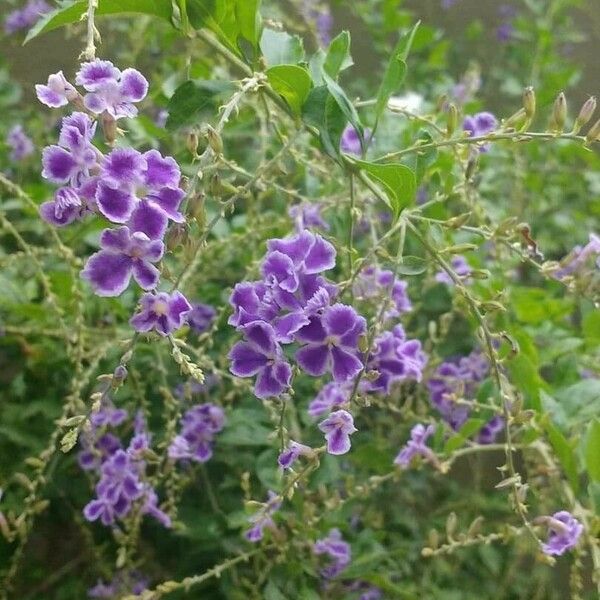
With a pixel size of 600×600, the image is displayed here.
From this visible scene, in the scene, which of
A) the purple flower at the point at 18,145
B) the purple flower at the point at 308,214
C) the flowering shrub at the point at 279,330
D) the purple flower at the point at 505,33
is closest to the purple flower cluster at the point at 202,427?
the flowering shrub at the point at 279,330

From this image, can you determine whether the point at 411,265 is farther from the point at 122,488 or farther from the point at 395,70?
the point at 122,488

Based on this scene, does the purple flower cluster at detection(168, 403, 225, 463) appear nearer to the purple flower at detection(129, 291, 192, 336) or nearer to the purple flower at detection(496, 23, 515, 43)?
the purple flower at detection(129, 291, 192, 336)

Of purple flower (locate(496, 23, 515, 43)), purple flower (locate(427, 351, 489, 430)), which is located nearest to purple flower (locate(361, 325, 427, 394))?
purple flower (locate(427, 351, 489, 430))

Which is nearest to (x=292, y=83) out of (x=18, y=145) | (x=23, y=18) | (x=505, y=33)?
(x=18, y=145)

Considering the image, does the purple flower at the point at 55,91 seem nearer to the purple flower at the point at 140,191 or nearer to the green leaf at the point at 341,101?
the purple flower at the point at 140,191

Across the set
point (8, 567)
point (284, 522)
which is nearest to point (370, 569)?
point (284, 522)

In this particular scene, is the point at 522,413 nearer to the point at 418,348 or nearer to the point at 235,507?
the point at 418,348
